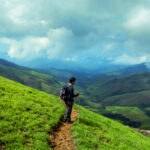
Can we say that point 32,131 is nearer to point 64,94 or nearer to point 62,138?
point 62,138

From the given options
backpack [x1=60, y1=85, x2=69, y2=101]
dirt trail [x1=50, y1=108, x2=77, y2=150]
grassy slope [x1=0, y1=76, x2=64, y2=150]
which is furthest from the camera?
backpack [x1=60, y1=85, x2=69, y2=101]

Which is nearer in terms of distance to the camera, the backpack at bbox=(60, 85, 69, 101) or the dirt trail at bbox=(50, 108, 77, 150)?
the dirt trail at bbox=(50, 108, 77, 150)

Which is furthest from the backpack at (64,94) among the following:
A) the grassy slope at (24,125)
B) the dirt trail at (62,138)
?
the dirt trail at (62,138)

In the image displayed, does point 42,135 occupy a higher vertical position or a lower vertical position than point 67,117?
lower

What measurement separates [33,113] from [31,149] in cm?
560

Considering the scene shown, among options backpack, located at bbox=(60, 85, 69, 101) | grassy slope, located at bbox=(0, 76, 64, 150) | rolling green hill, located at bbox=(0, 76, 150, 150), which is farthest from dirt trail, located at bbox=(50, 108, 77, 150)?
backpack, located at bbox=(60, 85, 69, 101)

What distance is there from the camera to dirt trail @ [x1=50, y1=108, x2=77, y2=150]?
11.4 metres

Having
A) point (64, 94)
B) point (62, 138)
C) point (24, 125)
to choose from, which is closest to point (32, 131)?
point (24, 125)

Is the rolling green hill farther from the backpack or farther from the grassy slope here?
the backpack

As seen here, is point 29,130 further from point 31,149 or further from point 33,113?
point 33,113

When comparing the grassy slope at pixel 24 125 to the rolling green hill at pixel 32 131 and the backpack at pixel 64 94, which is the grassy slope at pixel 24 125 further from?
the backpack at pixel 64 94

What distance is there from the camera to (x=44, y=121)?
1421 centimetres

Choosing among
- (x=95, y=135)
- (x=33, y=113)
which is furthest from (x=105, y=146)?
(x=33, y=113)

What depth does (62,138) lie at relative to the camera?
41.6 ft
